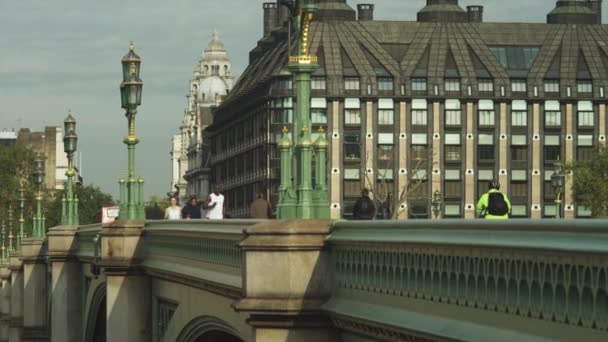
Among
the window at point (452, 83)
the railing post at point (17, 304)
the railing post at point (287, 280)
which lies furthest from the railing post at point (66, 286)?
the window at point (452, 83)

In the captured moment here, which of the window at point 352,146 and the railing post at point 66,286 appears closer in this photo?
the railing post at point 66,286

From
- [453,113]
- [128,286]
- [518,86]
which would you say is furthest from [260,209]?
[453,113]

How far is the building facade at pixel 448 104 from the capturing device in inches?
5468

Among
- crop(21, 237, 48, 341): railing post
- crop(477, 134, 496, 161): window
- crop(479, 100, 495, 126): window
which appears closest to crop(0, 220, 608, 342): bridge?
crop(21, 237, 48, 341): railing post

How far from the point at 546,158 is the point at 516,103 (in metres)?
5.51

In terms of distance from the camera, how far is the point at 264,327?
53.2 ft

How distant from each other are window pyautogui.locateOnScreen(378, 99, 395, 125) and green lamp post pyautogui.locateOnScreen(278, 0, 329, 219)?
4894 inches

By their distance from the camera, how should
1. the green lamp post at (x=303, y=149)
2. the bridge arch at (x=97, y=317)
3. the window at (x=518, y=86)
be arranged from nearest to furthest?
the green lamp post at (x=303, y=149)
the bridge arch at (x=97, y=317)
the window at (x=518, y=86)

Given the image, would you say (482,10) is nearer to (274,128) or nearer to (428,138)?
(428,138)

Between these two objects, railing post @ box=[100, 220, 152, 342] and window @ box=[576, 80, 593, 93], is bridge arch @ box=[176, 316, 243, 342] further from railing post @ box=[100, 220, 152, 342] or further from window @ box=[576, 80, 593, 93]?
window @ box=[576, 80, 593, 93]

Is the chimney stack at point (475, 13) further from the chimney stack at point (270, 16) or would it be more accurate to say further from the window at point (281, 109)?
the window at point (281, 109)

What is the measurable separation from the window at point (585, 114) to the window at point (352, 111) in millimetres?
16629

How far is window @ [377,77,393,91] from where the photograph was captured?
459 ft

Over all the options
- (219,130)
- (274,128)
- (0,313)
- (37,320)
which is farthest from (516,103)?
(37,320)
